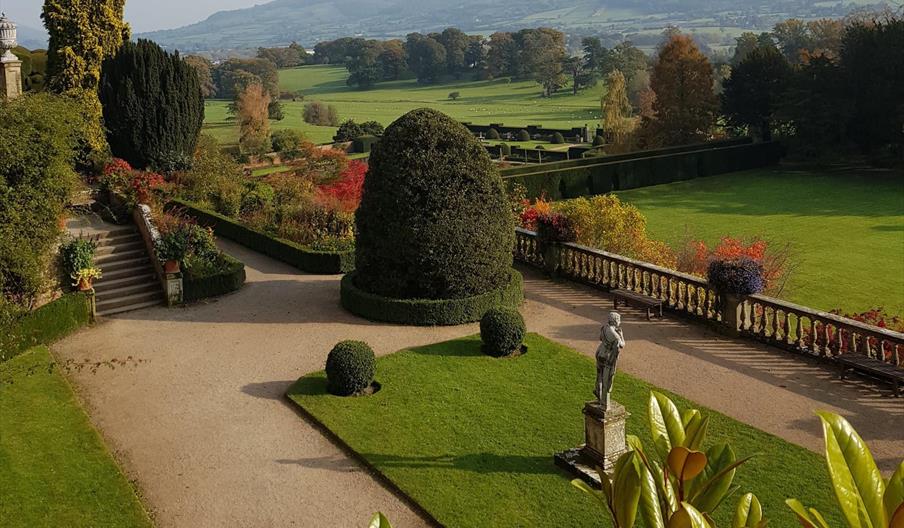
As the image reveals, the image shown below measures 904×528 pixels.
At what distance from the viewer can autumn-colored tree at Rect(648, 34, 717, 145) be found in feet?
158

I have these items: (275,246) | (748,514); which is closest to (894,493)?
(748,514)

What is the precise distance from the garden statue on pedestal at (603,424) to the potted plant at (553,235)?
988 centimetres

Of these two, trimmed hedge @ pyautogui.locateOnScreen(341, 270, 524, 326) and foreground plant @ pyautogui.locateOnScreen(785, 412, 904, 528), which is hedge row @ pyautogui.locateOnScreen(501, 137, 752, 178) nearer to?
trimmed hedge @ pyautogui.locateOnScreen(341, 270, 524, 326)

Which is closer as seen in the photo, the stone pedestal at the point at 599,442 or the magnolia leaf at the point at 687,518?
the magnolia leaf at the point at 687,518

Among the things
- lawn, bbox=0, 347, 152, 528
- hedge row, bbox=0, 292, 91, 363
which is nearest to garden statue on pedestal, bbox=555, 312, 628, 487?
lawn, bbox=0, 347, 152, 528

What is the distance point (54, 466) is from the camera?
11.3m

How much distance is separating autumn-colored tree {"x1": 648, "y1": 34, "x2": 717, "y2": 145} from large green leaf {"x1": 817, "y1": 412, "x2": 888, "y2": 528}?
47679mm

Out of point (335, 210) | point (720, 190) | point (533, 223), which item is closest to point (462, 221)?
point (533, 223)

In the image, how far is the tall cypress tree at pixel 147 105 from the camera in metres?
29.8

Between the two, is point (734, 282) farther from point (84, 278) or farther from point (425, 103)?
point (425, 103)

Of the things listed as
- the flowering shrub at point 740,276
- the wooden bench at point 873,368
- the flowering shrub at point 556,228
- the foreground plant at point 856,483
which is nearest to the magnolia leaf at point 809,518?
the foreground plant at point 856,483

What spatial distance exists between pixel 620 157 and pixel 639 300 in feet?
86.3

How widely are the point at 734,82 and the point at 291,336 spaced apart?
135 feet

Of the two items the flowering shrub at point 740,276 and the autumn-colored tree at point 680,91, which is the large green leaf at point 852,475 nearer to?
the flowering shrub at point 740,276
